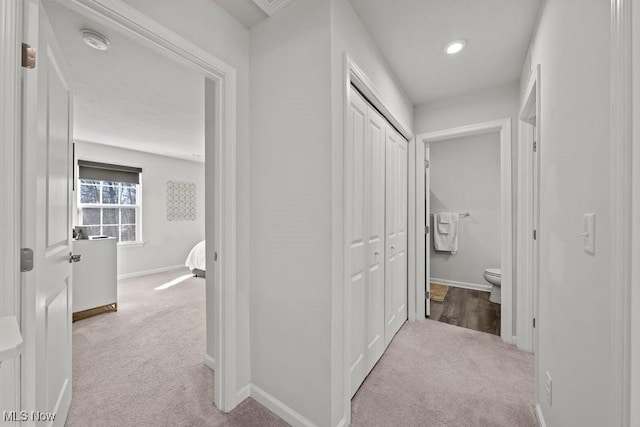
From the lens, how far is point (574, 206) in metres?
1.01

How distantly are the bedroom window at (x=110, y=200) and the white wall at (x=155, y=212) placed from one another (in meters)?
0.13

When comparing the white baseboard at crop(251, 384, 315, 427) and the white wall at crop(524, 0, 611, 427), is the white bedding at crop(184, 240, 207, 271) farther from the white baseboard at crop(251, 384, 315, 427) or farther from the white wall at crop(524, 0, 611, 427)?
the white wall at crop(524, 0, 611, 427)

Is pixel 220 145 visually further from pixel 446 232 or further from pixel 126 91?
pixel 446 232

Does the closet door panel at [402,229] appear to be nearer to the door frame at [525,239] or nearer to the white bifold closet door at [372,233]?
the white bifold closet door at [372,233]

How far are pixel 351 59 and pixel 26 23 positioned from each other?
136 centimetres

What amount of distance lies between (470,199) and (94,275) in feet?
17.8

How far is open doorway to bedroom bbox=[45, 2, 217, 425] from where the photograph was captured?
177 centimetres

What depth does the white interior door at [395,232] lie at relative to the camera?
2326mm

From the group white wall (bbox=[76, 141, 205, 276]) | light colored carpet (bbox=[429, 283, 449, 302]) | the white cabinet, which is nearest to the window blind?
white wall (bbox=[76, 141, 205, 276])

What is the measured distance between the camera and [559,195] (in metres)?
1.17

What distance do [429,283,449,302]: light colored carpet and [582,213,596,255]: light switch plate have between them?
10.1 feet

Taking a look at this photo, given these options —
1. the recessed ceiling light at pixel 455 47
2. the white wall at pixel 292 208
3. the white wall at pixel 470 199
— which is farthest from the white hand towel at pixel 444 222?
the white wall at pixel 292 208

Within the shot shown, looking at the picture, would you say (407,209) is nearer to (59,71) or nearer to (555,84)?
(555,84)

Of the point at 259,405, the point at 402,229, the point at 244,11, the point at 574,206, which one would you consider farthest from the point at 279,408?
the point at 244,11
